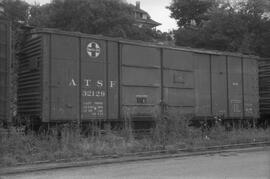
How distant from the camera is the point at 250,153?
12.6 m

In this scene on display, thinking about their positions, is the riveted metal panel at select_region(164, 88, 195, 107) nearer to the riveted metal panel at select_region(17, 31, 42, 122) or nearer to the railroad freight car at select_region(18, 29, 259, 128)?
the railroad freight car at select_region(18, 29, 259, 128)

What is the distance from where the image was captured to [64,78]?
42.9ft

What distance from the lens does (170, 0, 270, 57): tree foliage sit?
38162 millimetres

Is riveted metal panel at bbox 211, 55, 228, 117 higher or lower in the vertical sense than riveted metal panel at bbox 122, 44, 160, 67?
lower

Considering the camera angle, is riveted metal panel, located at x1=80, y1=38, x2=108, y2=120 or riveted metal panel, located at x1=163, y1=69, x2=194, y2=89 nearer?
riveted metal panel, located at x1=80, y1=38, x2=108, y2=120

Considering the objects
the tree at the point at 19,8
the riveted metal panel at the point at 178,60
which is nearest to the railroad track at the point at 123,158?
the riveted metal panel at the point at 178,60

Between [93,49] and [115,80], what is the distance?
1259 millimetres

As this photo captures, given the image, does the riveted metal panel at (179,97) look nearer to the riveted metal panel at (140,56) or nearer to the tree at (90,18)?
the riveted metal panel at (140,56)

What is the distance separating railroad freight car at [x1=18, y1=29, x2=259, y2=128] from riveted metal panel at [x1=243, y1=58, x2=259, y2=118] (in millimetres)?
577

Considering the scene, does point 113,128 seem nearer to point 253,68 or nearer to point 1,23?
point 1,23

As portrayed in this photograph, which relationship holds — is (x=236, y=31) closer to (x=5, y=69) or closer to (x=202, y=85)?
(x=202, y=85)

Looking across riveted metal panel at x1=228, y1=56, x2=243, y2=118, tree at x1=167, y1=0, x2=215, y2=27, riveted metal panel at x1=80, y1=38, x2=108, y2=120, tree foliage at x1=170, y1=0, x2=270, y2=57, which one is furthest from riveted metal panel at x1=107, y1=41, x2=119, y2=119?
tree at x1=167, y1=0, x2=215, y2=27

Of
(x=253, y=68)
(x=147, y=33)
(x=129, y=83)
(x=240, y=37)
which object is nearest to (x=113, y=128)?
(x=129, y=83)

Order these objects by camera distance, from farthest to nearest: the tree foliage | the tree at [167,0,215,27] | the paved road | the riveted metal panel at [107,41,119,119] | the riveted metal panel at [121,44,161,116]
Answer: the tree at [167,0,215,27] → the tree foliage → the riveted metal panel at [121,44,161,116] → the riveted metal panel at [107,41,119,119] → the paved road
